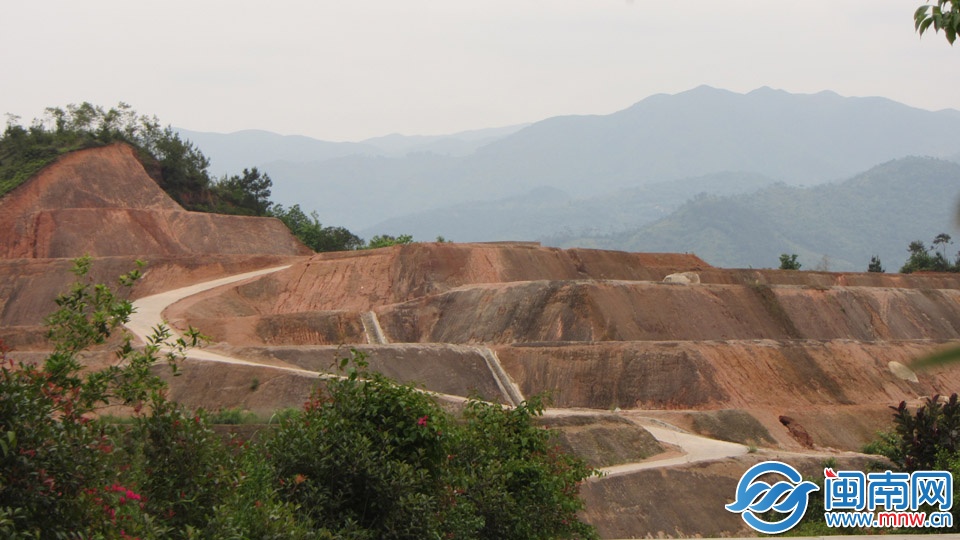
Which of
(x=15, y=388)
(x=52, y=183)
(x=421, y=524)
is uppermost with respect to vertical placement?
(x=52, y=183)

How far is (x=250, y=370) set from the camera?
30812 millimetres

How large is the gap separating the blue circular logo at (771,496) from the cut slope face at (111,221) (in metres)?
37.1

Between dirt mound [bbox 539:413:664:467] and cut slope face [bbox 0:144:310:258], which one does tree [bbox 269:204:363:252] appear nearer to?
cut slope face [bbox 0:144:310:258]

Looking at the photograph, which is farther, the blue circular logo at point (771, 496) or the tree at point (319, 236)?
the tree at point (319, 236)

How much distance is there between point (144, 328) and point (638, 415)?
58.6ft

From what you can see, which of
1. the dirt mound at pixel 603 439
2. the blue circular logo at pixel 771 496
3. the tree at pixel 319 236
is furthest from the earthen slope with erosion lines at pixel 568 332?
the tree at pixel 319 236

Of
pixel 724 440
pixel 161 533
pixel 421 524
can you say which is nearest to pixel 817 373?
pixel 724 440

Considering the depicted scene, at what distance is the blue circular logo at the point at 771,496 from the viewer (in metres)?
22.3

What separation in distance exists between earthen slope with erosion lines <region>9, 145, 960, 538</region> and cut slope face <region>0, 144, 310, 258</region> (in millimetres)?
116

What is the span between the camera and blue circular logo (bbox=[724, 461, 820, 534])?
22344mm

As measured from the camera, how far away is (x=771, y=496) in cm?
2369

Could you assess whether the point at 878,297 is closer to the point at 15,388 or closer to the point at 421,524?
the point at 421,524

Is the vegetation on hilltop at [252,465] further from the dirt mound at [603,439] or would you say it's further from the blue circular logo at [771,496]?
the dirt mound at [603,439]

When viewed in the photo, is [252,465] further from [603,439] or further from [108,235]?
[108,235]
